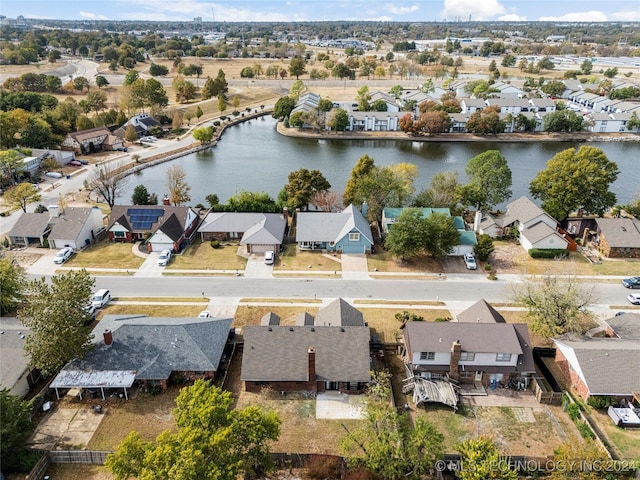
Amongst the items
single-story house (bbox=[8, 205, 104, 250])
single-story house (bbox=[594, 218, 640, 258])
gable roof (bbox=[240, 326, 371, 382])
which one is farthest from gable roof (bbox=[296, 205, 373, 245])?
single-story house (bbox=[594, 218, 640, 258])

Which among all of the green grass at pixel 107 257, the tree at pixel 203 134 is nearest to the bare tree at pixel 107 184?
the green grass at pixel 107 257

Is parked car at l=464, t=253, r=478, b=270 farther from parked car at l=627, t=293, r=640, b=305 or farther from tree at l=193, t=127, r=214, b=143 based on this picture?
tree at l=193, t=127, r=214, b=143

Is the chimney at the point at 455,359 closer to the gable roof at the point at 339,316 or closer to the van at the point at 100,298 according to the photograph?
the gable roof at the point at 339,316

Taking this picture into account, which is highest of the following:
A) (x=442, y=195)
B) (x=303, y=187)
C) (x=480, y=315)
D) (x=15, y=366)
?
(x=303, y=187)

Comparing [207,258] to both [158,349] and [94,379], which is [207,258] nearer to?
[158,349]

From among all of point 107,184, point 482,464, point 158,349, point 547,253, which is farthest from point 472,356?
point 107,184

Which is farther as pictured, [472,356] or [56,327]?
[472,356]
